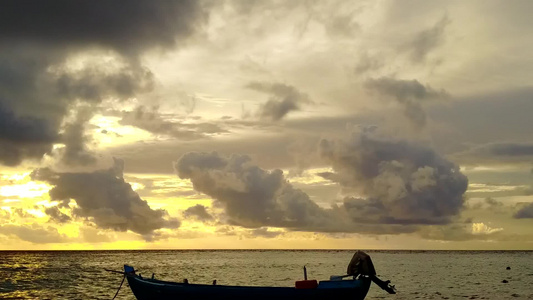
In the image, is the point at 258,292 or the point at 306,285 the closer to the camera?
the point at 258,292

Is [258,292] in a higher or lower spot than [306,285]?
lower

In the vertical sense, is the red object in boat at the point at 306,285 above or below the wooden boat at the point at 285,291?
above

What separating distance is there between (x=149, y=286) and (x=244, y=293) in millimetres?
6533

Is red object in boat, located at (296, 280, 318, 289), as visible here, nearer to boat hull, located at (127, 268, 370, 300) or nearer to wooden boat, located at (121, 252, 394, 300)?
wooden boat, located at (121, 252, 394, 300)

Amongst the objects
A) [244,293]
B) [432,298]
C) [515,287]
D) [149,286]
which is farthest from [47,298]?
[515,287]

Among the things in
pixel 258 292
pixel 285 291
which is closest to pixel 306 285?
pixel 285 291

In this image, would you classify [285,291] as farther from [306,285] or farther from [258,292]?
[258,292]

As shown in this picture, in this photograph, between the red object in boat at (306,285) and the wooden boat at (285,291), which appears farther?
the red object in boat at (306,285)

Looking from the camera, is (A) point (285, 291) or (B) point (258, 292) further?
(A) point (285, 291)

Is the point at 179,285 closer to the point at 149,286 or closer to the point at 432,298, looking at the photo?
the point at 149,286

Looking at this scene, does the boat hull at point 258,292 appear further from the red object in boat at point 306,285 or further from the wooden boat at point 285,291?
the red object in boat at point 306,285

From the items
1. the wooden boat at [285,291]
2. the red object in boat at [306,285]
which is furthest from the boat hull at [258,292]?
the red object in boat at [306,285]

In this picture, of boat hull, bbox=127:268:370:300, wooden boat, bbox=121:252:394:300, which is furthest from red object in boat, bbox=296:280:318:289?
boat hull, bbox=127:268:370:300

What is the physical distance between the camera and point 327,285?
3162 centimetres
